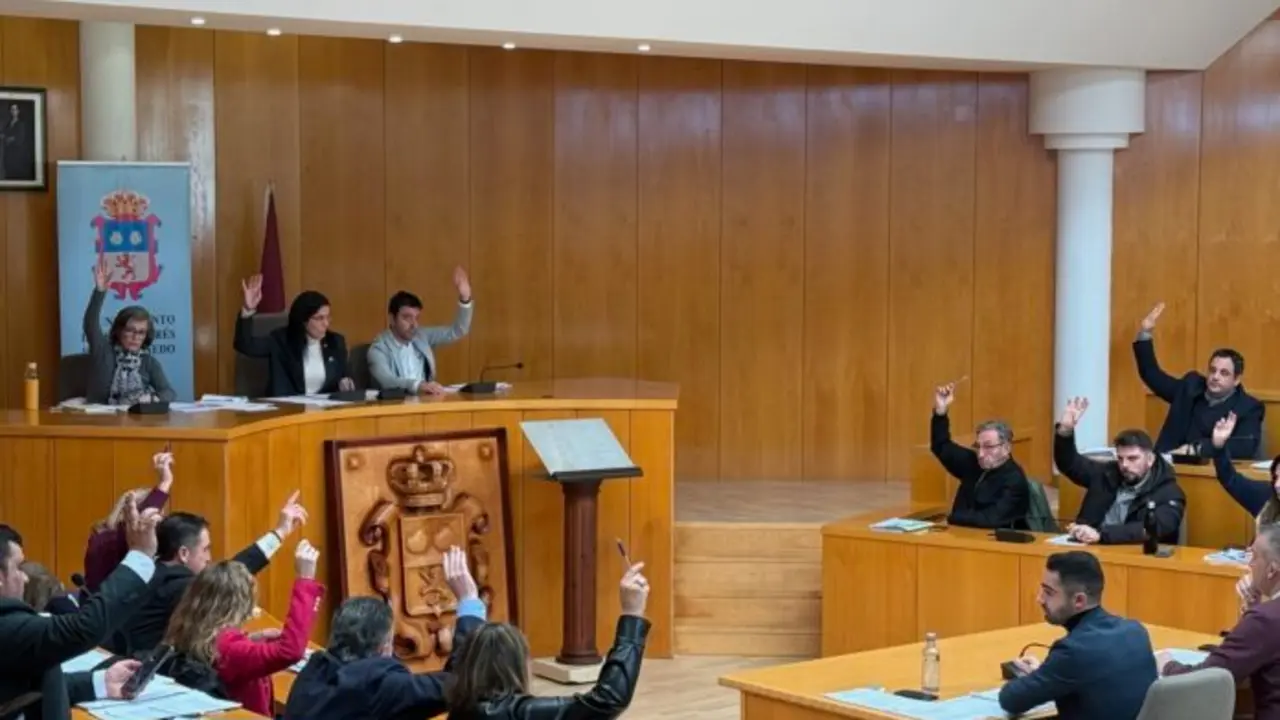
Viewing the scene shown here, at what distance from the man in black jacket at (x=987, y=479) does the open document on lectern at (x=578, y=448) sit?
4.66 feet

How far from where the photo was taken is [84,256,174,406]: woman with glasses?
8797 mm

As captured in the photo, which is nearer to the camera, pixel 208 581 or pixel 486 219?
pixel 208 581

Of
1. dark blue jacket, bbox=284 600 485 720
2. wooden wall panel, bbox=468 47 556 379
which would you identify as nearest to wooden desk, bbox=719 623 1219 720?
dark blue jacket, bbox=284 600 485 720

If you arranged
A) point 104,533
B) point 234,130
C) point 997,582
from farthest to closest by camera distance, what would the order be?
1. point 234,130
2. point 997,582
3. point 104,533

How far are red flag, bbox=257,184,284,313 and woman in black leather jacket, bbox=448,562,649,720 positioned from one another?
6.24 m

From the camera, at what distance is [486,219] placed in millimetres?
11711

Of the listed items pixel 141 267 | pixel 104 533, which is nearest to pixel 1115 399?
pixel 141 267

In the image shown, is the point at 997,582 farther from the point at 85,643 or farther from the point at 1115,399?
the point at 85,643

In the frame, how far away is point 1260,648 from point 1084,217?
6.05 meters

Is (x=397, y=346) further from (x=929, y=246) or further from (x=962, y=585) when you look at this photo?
(x=929, y=246)

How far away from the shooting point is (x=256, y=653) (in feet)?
18.4

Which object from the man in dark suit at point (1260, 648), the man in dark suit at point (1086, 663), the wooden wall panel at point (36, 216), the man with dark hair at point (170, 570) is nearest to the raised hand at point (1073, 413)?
the man in dark suit at point (1260, 648)

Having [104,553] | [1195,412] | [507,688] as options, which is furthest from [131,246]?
[507,688]

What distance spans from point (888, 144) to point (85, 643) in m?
7.94
